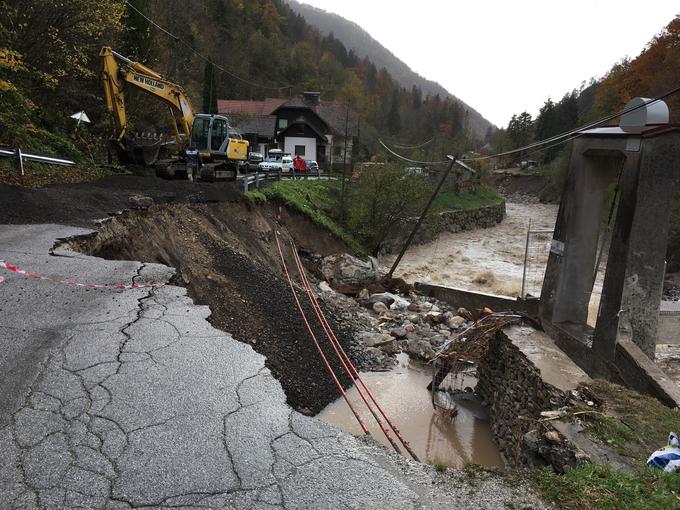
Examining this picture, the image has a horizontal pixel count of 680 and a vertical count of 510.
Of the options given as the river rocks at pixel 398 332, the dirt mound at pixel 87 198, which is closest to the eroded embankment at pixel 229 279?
the dirt mound at pixel 87 198

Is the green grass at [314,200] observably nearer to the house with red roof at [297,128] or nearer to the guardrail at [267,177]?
the guardrail at [267,177]

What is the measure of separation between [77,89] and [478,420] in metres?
22.8

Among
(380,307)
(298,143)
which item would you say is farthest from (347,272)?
(298,143)

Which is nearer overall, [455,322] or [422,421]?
[422,421]

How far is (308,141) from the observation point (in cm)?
5212

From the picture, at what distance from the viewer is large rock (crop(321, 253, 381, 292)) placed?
18.5 m

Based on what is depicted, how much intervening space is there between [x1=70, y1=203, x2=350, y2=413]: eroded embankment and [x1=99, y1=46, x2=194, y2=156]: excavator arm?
465 centimetres

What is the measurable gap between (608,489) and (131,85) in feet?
57.5

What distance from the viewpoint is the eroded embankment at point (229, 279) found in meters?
7.24

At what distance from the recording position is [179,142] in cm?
1886

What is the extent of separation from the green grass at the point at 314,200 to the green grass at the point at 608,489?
17.9 m

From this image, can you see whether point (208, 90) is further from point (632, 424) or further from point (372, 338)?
point (632, 424)

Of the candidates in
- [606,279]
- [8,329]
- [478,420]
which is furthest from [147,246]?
[606,279]

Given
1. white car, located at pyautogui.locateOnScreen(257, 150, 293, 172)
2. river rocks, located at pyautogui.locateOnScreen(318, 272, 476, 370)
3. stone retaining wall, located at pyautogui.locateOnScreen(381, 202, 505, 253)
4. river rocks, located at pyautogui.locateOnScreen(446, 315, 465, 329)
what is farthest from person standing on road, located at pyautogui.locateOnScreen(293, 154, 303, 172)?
river rocks, located at pyautogui.locateOnScreen(446, 315, 465, 329)
